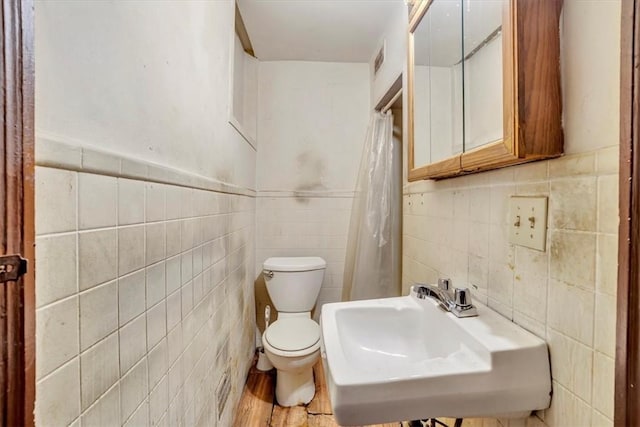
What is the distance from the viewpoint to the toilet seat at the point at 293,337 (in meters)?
1.63

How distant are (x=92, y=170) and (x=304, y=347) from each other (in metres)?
1.37

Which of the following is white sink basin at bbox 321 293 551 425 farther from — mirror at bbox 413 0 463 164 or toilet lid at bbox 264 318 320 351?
toilet lid at bbox 264 318 320 351

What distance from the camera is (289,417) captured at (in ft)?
5.44

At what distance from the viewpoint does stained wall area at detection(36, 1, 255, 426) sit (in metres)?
0.48

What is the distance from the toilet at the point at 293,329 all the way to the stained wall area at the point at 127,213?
45 centimetres

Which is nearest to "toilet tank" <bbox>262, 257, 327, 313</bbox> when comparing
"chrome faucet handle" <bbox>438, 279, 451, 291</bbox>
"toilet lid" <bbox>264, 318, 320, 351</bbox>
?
"toilet lid" <bbox>264, 318, 320, 351</bbox>

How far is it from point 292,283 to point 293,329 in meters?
0.29

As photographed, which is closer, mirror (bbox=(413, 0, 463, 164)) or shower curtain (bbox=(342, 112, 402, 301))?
mirror (bbox=(413, 0, 463, 164))

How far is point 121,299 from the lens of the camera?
2.14ft

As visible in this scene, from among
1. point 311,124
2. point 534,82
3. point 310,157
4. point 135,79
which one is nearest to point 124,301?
point 135,79

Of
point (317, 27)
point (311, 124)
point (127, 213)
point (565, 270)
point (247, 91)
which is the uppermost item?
point (317, 27)

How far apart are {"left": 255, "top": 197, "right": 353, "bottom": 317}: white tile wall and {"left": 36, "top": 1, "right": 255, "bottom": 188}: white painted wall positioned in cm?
102

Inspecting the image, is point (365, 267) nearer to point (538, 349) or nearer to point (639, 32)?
point (538, 349)

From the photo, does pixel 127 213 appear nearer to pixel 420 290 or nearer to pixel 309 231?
pixel 420 290
